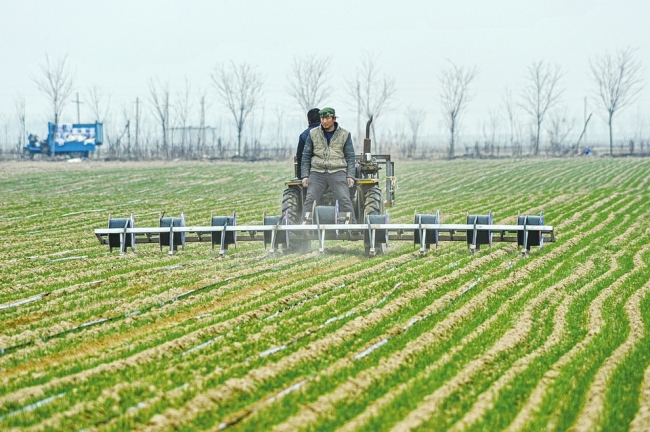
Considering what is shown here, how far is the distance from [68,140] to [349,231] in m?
48.4

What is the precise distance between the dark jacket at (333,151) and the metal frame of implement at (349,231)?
26.6 inches

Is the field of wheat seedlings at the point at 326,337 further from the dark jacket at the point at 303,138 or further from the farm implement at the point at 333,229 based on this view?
the dark jacket at the point at 303,138

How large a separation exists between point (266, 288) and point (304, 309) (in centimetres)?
134

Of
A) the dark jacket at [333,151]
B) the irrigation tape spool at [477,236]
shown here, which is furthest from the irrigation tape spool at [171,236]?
the irrigation tape spool at [477,236]

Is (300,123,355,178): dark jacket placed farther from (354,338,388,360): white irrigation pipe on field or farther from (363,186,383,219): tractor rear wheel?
(354,338,388,360): white irrigation pipe on field

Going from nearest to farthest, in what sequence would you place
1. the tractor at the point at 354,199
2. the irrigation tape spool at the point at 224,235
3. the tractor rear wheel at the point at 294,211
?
the irrigation tape spool at the point at 224,235, the tractor at the point at 354,199, the tractor rear wheel at the point at 294,211

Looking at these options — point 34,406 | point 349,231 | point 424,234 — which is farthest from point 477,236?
point 34,406

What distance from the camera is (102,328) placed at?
7668 mm

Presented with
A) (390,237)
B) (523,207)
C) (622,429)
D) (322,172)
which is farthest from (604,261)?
(523,207)

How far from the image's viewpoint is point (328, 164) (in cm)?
1238

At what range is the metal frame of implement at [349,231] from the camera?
1201cm

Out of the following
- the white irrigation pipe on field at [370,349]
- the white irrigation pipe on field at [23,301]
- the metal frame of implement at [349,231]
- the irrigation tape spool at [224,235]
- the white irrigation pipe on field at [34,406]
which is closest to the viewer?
the white irrigation pipe on field at [34,406]

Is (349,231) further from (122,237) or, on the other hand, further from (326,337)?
(326,337)

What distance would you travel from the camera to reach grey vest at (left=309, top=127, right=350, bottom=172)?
12.4 metres
